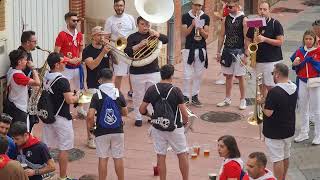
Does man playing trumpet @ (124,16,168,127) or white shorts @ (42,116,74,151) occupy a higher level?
man playing trumpet @ (124,16,168,127)

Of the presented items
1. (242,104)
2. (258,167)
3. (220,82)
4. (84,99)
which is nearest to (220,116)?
(242,104)

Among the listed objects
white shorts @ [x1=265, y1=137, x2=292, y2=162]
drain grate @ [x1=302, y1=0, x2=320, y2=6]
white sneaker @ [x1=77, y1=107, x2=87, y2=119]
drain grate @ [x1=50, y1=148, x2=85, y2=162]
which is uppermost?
drain grate @ [x1=302, y1=0, x2=320, y2=6]

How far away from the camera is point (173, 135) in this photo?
9281mm

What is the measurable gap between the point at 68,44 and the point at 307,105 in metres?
4.02

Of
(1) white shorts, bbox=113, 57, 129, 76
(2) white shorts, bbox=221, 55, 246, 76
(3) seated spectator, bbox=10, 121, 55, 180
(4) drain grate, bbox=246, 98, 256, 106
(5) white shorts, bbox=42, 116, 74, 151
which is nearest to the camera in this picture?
(3) seated spectator, bbox=10, 121, 55, 180

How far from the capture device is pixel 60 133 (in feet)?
31.3

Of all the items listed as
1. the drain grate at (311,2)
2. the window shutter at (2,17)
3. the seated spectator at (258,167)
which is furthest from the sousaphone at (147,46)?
the drain grate at (311,2)

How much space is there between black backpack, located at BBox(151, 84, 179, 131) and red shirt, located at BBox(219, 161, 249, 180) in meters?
1.70

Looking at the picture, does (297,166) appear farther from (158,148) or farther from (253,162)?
(253,162)

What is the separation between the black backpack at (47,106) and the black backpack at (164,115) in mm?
1270

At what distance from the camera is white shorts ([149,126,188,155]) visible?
930cm

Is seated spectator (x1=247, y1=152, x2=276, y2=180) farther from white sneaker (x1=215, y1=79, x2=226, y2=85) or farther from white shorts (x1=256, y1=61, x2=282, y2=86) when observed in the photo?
white sneaker (x1=215, y1=79, x2=226, y2=85)

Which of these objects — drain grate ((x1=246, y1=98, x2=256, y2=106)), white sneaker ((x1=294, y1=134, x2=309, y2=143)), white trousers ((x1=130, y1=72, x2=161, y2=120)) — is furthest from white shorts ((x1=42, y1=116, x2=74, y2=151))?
drain grate ((x1=246, y1=98, x2=256, y2=106))

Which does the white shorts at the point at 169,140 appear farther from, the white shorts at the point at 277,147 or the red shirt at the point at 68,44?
the red shirt at the point at 68,44
